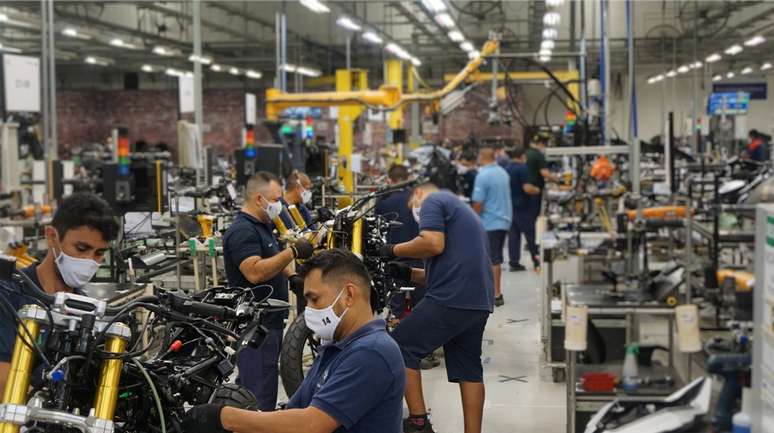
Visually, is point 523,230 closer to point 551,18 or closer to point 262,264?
point 551,18

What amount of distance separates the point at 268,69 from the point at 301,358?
26.5 metres

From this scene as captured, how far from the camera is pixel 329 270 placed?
296 centimetres

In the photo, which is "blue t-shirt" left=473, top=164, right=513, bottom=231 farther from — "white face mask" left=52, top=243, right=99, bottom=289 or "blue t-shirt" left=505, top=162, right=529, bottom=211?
"white face mask" left=52, top=243, right=99, bottom=289

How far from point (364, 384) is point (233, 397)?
0.52 meters

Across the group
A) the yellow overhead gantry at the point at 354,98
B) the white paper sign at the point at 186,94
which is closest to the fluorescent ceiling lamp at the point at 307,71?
the yellow overhead gantry at the point at 354,98

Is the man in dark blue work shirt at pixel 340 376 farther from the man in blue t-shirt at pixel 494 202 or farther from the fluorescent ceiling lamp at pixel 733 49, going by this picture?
the fluorescent ceiling lamp at pixel 733 49

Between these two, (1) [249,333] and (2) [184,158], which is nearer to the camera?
(1) [249,333]

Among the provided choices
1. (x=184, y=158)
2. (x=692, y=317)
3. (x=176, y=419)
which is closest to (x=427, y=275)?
(x=692, y=317)

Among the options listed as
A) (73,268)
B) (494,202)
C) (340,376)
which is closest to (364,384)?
(340,376)

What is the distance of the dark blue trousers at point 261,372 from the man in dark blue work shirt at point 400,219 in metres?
1.85

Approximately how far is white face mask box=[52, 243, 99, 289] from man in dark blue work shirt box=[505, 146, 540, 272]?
9.00 meters

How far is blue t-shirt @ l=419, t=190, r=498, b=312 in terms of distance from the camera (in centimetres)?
499

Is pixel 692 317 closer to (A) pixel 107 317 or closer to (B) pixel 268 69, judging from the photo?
(A) pixel 107 317

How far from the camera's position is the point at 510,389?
6.78m
